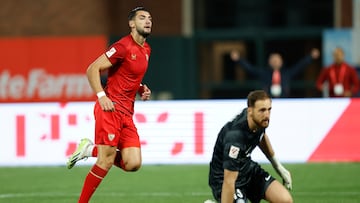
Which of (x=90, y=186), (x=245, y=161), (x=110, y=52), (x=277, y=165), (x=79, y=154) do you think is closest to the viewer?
(x=245, y=161)

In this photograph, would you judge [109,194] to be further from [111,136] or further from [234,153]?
[234,153]

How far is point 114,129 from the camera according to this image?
1062 centimetres

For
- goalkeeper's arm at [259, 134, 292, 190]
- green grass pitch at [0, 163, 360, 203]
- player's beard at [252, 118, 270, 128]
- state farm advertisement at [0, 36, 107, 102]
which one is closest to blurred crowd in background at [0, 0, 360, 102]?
state farm advertisement at [0, 36, 107, 102]

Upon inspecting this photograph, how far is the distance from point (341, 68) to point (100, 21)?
8.63m

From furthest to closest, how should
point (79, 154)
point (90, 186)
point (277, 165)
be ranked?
point (79, 154), point (90, 186), point (277, 165)

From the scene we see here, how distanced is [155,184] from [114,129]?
142 inches

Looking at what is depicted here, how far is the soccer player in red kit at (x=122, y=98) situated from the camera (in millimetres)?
10570

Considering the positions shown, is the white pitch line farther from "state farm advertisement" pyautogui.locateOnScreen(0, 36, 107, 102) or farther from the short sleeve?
"state farm advertisement" pyautogui.locateOnScreen(0, 36, 107, 102)

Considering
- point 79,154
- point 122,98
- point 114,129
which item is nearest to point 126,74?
point 122,98

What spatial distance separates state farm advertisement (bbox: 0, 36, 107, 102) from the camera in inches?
936

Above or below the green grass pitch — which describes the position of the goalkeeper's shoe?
above

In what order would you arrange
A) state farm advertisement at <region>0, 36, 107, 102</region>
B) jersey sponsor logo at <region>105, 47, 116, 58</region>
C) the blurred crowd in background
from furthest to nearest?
the blurred crowd in background
state farm advertisement at <region>0, 36, 107, 102</region>
jersey sponsor logo at <region>105, 47, 116, 58</region>

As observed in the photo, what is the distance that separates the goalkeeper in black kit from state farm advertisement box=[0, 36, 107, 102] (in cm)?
1423

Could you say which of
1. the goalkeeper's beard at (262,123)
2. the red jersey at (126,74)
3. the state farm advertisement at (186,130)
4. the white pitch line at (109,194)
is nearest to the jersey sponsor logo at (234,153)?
the goalkeeper's beard at (262,123)
